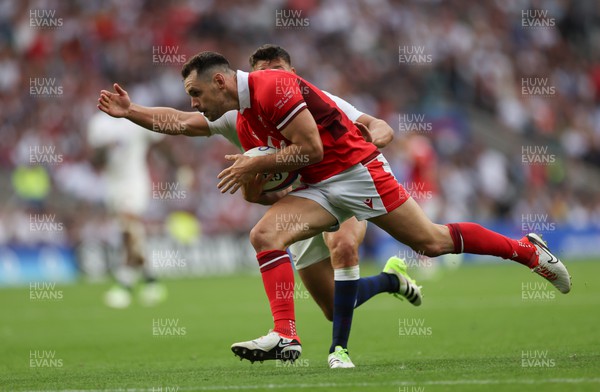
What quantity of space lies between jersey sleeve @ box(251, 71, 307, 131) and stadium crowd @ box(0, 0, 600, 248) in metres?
11.1

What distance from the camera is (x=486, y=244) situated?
750 centimetres

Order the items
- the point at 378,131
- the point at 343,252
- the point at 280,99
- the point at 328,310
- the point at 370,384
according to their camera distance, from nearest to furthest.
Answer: the point at 370,384 < the point at 280,99 < the point at 343,252 < the point at 378,131 < the point at 328,310

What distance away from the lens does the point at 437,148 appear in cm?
2573

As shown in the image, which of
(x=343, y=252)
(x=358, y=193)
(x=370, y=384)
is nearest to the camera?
(x=370, y=384)

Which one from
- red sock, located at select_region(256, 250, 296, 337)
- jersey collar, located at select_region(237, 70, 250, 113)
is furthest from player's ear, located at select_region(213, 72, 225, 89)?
red sock, located at select_region(256, 250, 296, 337)

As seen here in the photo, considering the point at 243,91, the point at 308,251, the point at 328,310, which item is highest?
the point at 243,91

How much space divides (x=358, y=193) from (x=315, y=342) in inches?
111

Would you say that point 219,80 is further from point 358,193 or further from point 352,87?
point 352,87

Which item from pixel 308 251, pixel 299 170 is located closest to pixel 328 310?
pixel 308 251

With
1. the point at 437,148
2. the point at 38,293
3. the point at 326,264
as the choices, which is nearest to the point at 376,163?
the point at 326,264

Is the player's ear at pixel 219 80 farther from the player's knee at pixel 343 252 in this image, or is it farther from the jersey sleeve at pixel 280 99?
the player's knee at pixel 343 252

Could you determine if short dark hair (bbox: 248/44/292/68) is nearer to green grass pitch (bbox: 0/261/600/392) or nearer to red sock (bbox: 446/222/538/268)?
red sock (bbox: 446/222/538/268)

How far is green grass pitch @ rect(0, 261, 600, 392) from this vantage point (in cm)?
629

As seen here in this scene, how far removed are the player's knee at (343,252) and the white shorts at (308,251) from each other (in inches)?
13.7
